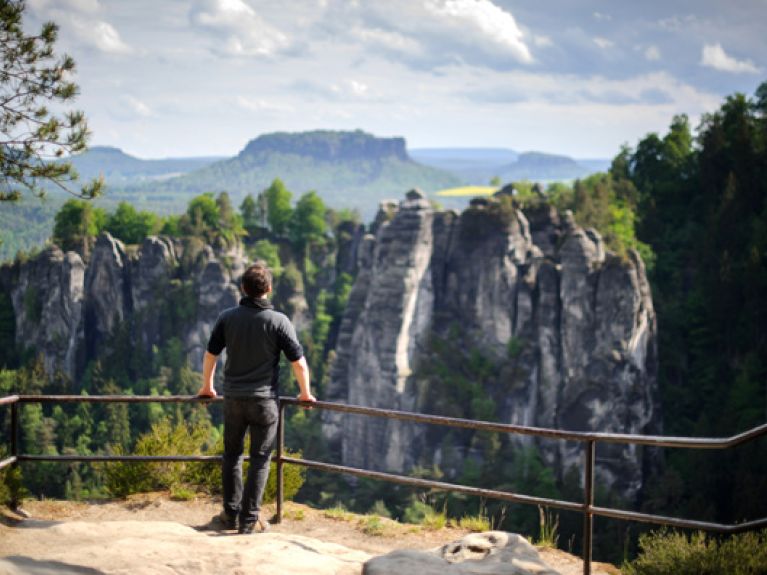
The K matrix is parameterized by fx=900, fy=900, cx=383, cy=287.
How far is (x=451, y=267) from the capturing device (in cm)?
5344

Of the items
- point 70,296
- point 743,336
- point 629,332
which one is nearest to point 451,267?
point 629,332

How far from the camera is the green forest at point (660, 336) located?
3856cm

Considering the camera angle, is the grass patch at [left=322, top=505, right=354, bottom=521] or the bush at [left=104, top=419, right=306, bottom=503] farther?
the bush at [left=104, top=419, right=306, bottom=503]

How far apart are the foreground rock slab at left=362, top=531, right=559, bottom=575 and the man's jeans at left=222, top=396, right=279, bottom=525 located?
100 centimetres

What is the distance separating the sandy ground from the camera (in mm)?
5254

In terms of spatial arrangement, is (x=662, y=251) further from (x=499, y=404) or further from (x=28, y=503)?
(x=28, y=503)

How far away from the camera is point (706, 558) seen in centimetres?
575

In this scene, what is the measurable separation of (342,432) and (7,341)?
3396 centimetres

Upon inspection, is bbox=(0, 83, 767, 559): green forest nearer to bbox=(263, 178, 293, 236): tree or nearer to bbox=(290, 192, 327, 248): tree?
bbox=(290, 192, 327, 248): tree

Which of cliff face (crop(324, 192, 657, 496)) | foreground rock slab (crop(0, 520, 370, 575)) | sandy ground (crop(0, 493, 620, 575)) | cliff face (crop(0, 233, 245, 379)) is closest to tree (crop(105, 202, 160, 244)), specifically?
cliff face (crop(0, 233, 245, 379))

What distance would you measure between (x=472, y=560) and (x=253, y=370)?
1868 mm

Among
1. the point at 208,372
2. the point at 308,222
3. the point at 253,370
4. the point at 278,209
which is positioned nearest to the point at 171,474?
the point at 208,372

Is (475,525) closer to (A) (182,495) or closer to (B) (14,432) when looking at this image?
(A) (182,495)

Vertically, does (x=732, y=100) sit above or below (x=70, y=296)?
above
